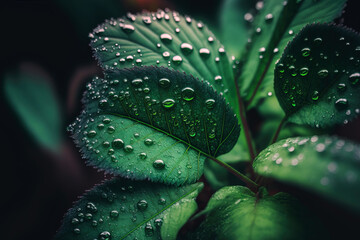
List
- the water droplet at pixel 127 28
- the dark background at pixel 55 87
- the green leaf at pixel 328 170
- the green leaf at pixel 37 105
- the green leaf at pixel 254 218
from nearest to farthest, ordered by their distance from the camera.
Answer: the green leaf at pixel 328 170 < the green leaf at pixel 254 218 < the water droplet at pixel 127 28 < the dark background at pixel 55 87 < the green leaf at pixel 37 105

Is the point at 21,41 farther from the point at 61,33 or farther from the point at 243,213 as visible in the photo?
the point at 243,213

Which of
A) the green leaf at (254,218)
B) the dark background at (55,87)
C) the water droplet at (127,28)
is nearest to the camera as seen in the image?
the green leaf at (254,218)

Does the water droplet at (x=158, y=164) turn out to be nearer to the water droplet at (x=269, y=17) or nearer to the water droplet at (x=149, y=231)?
the water droplet at (x=149, y=231)

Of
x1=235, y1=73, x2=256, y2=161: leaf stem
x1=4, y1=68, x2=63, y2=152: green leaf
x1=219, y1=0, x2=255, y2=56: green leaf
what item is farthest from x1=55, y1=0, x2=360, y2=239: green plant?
x1=4, y1=68, x2=63, y2=152: green leaf

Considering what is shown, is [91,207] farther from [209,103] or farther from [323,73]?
[323,73]

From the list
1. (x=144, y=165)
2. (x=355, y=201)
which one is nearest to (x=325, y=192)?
(x=355, y=201)

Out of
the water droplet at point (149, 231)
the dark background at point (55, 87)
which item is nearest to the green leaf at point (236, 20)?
the dark background at point (55, 87)
